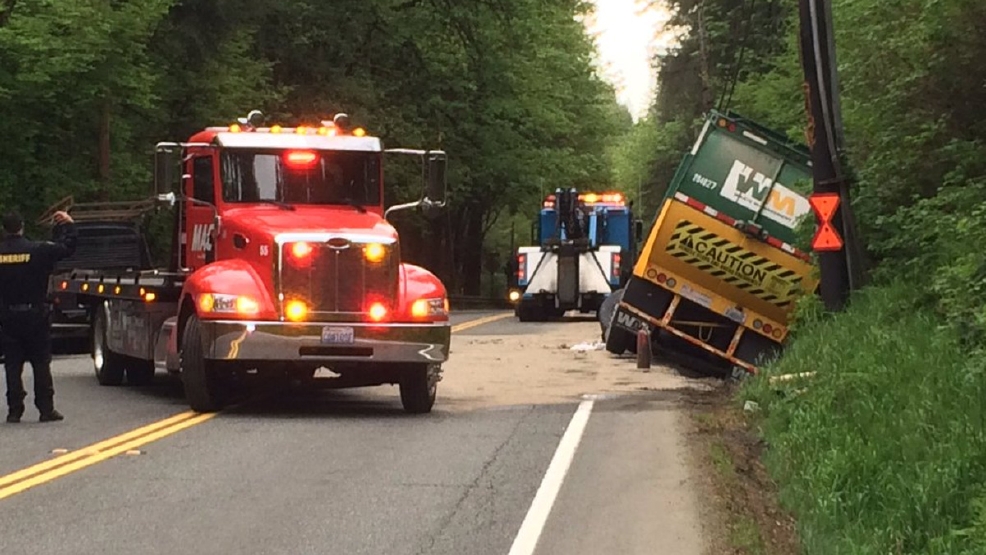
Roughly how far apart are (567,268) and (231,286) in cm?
2329

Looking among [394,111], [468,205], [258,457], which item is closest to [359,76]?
[394,111]

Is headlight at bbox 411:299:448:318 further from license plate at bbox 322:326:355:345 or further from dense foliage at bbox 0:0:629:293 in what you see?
dense foliage at bbox 0:0:629:293

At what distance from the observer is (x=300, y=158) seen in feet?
49.3

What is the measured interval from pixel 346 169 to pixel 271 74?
84.9 feet

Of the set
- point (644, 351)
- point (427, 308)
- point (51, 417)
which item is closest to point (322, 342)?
point (427, 308)

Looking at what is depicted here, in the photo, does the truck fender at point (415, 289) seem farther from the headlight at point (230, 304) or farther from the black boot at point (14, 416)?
the black boot at point (14, 416)

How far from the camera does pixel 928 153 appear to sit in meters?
16.0

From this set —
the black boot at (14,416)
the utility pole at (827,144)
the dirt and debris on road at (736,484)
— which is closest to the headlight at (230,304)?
the black boot at (14,416)

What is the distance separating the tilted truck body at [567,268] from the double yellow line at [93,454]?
900 inches

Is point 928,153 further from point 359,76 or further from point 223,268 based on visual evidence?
point 359,76

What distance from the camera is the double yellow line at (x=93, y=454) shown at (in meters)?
9.77

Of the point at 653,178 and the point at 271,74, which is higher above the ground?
the point at 271,74

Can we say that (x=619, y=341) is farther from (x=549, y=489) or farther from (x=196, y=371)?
(x=549, y=489)

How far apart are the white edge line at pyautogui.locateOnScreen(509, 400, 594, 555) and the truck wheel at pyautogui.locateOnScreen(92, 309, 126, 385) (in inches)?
235
